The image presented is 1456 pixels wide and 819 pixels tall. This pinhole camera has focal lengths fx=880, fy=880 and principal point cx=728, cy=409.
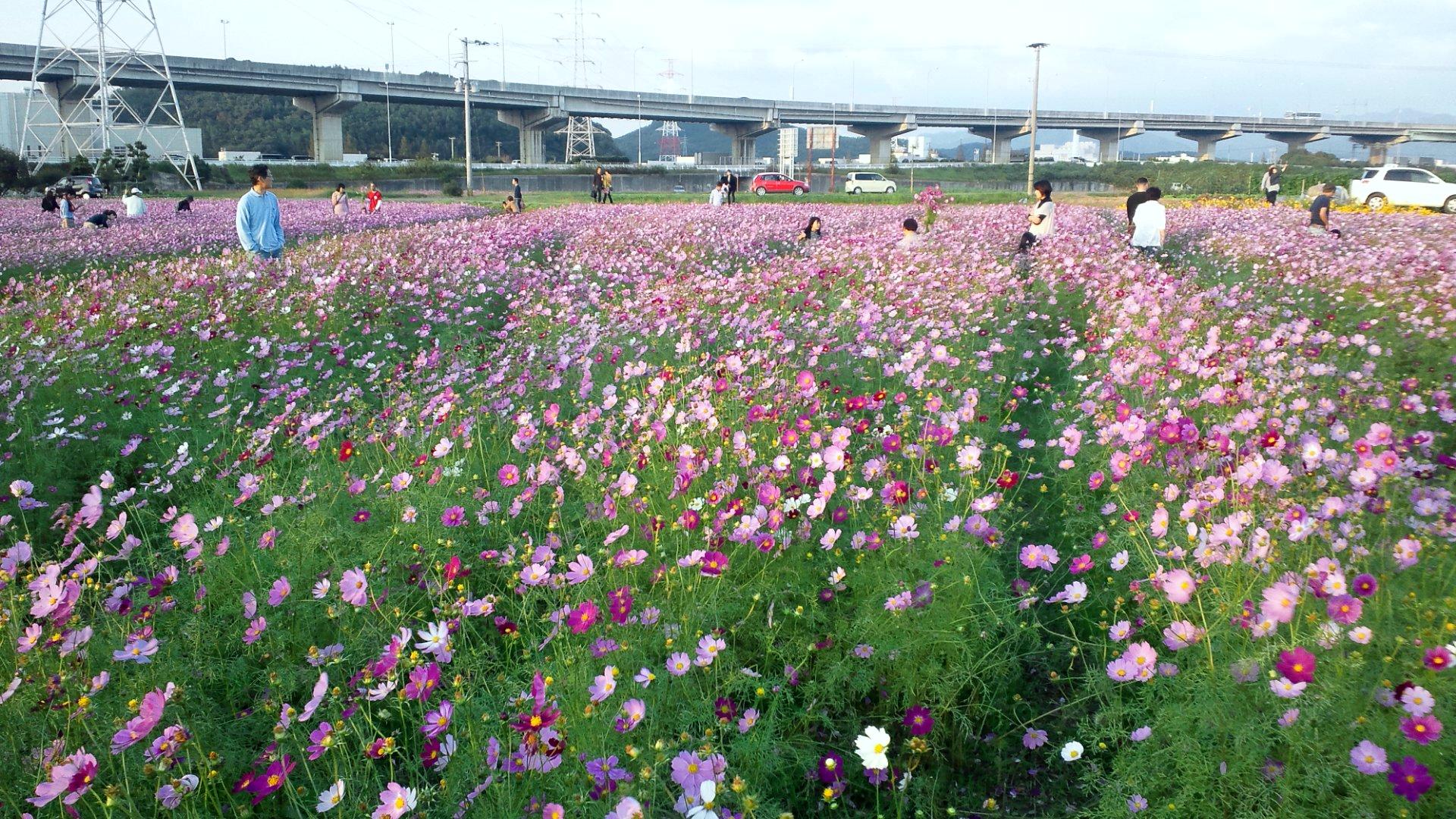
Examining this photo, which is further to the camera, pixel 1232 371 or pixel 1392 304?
pixel 1392 304

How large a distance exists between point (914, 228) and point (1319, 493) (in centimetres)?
688

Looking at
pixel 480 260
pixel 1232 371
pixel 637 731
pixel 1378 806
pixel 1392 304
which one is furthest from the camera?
pixel 480 260

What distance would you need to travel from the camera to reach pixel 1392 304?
5875 millimetres

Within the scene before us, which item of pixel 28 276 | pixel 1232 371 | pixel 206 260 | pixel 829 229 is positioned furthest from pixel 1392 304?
pixel 28 276

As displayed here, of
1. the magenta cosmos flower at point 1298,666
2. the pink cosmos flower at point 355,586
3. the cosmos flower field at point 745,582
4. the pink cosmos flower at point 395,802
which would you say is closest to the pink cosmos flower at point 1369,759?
the cosmos flower field at point 745,582

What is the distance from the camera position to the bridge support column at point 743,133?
7662 centimetres

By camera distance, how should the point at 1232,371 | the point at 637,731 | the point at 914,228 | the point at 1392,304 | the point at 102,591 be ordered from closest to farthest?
1. the point at 637,731
2. the point at 102,591
3. the point at 1232,371
4. the point at 1392,304
5. the point at 914,228

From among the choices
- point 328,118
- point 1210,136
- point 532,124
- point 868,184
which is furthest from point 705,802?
point 1210,136

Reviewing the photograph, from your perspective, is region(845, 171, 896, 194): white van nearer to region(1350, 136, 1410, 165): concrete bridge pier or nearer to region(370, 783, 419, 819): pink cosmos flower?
region(370, 783, 419, 819): pink cosmos flower

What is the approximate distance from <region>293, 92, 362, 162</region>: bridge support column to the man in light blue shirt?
55.5 metres

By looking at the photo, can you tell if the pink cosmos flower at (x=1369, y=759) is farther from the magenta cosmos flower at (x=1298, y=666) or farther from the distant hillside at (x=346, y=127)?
the distant hillside at (x=346, y=127)

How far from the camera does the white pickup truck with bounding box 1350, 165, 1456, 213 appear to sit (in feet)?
74.0

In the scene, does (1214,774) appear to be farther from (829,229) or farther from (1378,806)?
(829,229)

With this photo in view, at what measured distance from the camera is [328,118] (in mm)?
58594
